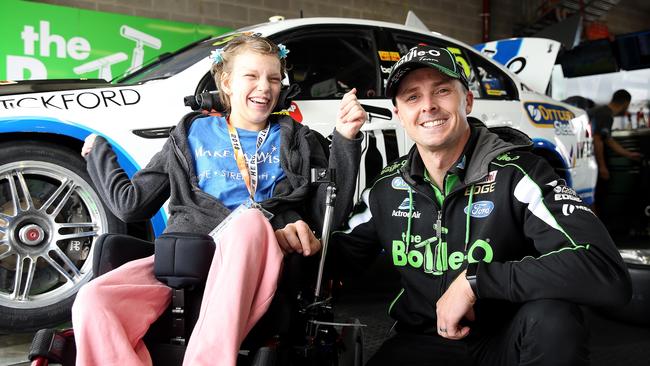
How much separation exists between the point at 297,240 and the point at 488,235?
1.49ft

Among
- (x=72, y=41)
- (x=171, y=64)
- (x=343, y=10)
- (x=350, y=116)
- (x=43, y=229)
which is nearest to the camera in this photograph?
(x=350, y=116)

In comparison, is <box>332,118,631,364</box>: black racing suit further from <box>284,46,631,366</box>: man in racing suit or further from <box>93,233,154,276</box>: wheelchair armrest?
<box>93,233,154,276</box>: wheelchair armrest

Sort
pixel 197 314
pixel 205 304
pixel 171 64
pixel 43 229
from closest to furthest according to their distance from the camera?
pixel 205 304, pixel 197 314, pixel 43 229, pixel 171 64

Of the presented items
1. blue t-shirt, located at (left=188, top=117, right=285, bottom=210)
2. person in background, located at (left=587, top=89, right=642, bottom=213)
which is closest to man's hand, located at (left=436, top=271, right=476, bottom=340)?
blue t-shirt, located at (left=188, top=117, right=285, bottom=210)

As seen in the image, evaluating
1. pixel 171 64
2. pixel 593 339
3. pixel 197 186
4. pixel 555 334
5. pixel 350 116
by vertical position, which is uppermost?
pixel 171 64

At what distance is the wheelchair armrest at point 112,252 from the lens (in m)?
1.44

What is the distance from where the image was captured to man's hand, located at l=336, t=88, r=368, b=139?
1631mm

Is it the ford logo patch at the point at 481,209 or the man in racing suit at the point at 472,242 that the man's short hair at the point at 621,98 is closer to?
the man in racing suit at the point at 472,242

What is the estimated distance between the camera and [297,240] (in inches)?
57.2

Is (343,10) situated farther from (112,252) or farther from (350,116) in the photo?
(112,252)

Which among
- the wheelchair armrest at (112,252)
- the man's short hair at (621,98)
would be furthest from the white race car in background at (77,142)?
the man's short hair at (621,98)

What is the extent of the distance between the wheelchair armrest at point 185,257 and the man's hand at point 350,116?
21.3 inches

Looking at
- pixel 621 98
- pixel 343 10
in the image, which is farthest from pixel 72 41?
pixel 621 98

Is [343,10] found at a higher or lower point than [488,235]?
higher
